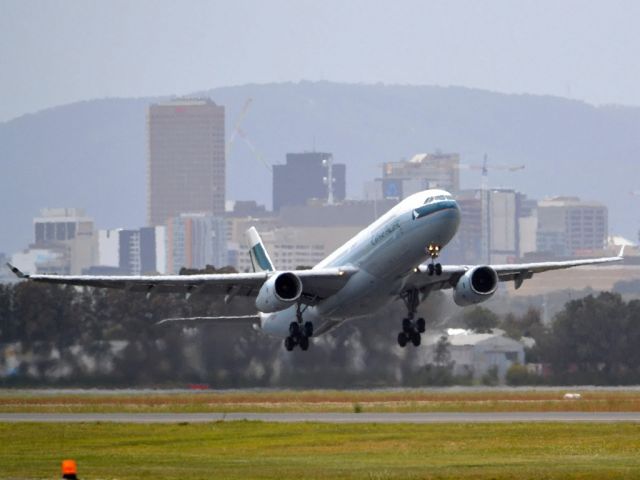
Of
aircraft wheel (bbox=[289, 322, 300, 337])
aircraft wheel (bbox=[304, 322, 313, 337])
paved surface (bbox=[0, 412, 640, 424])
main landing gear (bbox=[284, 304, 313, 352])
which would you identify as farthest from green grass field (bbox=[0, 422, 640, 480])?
aircraft wheel (bbox=[304, 322, 313, 337])

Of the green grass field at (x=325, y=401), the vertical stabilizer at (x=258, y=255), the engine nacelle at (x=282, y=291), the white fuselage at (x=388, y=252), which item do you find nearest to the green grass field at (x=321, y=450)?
the engine nacelle at (x=282, y=291)

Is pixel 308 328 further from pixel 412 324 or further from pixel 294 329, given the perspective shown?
pixel 412 324

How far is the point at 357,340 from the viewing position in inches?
3529

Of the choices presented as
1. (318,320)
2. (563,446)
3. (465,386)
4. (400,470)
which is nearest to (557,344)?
(465,386)

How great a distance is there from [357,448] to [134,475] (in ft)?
34.9

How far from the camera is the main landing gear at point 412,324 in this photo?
7019 cm

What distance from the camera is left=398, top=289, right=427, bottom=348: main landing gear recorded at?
70.2m

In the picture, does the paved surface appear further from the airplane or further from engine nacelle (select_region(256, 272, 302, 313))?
engine nacelle (select_region(256, 272, 302, 313))

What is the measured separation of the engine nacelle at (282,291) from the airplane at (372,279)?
35 millimetres

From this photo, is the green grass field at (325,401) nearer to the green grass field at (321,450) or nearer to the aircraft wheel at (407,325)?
the aircraft wheel at (407,325)

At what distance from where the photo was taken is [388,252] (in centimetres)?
6506

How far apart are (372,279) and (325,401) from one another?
1587 centimetres

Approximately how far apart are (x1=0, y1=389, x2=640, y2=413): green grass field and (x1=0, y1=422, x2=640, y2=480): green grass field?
405 inches

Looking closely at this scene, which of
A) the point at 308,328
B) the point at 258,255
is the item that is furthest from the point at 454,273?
the point at 258,255
